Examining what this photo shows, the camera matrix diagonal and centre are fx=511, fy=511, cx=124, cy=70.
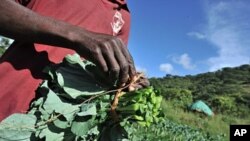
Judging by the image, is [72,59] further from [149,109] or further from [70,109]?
[149,109]

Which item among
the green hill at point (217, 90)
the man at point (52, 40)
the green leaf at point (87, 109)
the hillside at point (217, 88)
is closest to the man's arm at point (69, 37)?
the man at point (52, 40)

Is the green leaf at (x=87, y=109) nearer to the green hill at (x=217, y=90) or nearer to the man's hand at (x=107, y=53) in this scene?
A: the man's hand at (x=107, y=53)

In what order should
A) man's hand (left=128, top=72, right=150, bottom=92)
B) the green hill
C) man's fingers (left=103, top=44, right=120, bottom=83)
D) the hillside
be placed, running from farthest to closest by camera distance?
the hillside → the green hill → man's hand (left=128, top=72, right=150, bottom=92) → man's fingers (left=103, top=44, right=120, bottom=83)

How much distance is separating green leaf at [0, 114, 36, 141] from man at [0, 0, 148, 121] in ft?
0.33

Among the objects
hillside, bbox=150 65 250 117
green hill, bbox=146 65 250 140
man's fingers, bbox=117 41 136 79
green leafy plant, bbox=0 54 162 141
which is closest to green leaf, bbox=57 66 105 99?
green leafy plant, bbox=0 54 162 141

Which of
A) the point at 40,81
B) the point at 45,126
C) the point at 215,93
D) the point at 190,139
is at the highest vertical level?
the point at 215,93

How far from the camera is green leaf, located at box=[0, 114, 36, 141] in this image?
4.64ft

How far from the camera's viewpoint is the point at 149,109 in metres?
1.48

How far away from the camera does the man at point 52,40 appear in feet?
4.42

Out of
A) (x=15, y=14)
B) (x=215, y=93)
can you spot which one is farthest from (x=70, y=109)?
(x=215, y=93)

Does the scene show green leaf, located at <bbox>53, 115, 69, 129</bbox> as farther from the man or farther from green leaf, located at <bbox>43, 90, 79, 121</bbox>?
the man

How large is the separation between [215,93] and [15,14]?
60.0 metres

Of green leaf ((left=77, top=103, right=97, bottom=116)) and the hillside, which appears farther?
the hillside

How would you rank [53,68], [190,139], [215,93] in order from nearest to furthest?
[53,68] < [190,139] < [215,93]
